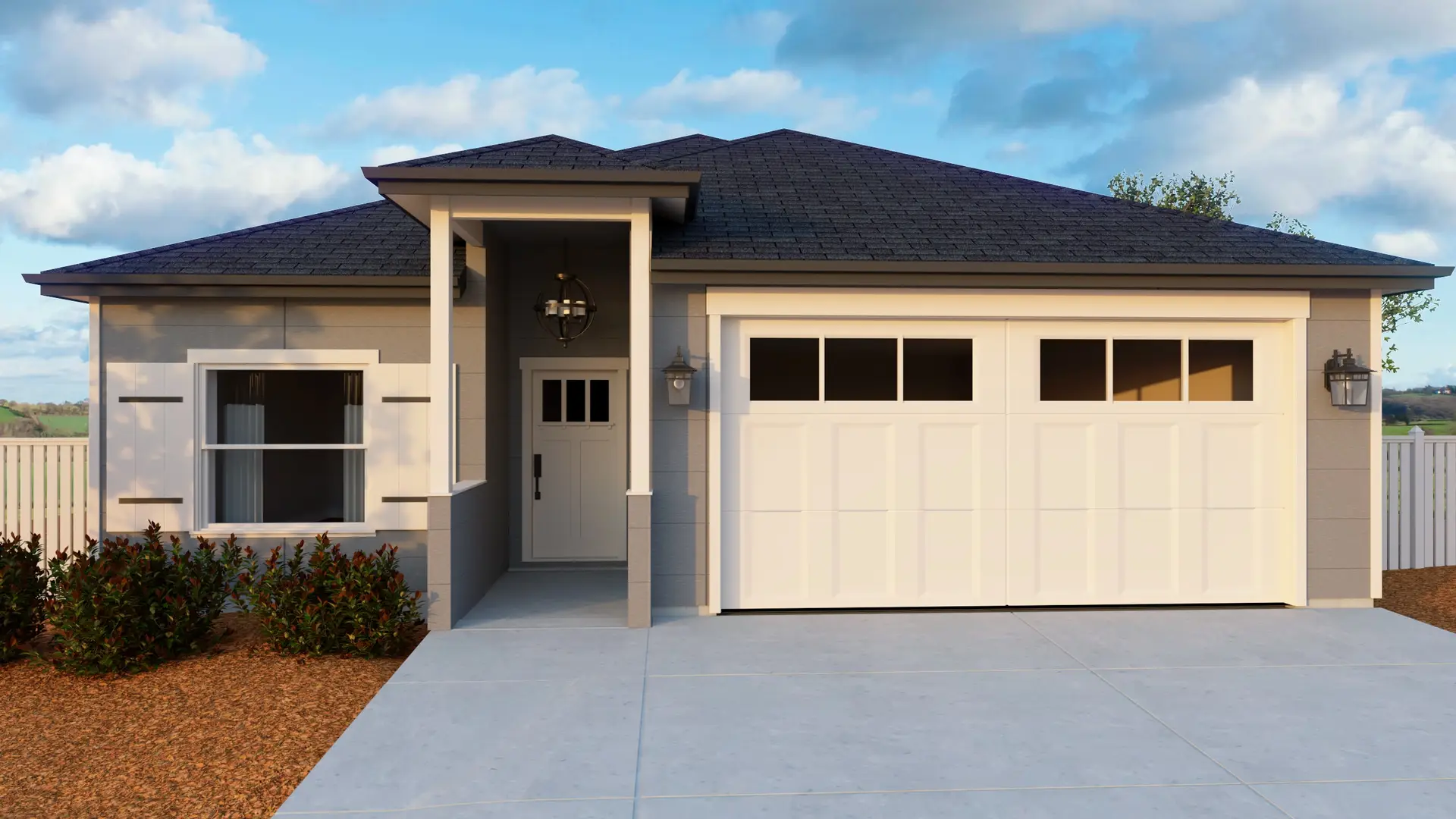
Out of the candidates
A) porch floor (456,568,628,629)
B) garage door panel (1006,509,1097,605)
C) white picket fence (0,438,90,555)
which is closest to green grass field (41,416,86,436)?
white picket fence (0,438,90,555)

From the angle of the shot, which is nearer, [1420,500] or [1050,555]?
[1050,555]

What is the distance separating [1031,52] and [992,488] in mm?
21810

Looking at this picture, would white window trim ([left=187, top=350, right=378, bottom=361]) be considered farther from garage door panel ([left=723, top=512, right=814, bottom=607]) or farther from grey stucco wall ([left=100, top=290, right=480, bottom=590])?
garage door panel ([left=723, top=512, right=814, bottom=607])

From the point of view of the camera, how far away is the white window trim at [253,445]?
25.8 ft

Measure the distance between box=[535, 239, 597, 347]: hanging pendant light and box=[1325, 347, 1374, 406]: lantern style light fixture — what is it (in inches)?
249

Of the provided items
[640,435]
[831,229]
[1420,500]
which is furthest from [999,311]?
[1420,500]

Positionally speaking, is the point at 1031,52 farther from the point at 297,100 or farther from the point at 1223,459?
the point at 1223,459

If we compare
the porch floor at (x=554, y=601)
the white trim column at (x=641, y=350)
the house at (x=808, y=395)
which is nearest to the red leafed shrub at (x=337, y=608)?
the house at (x=808, y=395)

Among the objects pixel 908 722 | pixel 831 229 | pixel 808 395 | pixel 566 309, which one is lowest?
pixel 908 722

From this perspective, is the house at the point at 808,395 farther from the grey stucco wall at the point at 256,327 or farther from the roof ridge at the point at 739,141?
the roof ridge at the point at 739,141

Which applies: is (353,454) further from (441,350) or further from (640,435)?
(640,435)

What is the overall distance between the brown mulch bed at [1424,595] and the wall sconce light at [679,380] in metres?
6.10

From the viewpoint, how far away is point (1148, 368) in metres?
7.47

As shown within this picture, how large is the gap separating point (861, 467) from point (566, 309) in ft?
10.5
